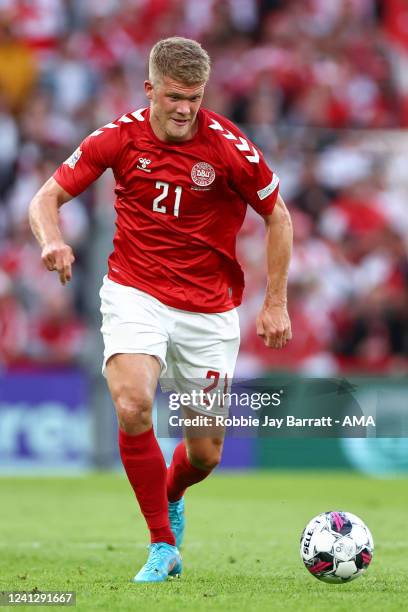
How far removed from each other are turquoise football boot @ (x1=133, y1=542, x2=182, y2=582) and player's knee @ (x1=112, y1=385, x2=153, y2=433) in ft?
1.88

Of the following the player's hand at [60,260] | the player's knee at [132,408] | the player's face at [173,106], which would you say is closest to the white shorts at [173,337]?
the player's knee at [132,408]

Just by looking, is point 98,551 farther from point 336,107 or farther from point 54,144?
point 336,107

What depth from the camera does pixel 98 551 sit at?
7.38m

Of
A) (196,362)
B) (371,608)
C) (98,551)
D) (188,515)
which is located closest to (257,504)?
(188,515)

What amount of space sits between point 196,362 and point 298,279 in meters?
7.65

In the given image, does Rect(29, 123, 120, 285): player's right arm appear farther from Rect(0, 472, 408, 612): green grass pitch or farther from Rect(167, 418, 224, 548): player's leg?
Rect(0, 472, 408, 612): green grass pitch

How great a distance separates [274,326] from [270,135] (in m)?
7.81

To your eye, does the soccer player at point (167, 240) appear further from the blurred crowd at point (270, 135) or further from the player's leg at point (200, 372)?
the blurred crowd at point (270, 135)

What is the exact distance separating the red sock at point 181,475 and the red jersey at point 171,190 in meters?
0.87

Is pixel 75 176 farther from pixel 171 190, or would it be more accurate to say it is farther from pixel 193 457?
pixel 193 457

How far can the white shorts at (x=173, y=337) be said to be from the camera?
5805 mm

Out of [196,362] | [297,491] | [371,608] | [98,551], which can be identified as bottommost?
[297,491]

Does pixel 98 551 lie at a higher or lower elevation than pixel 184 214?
lower

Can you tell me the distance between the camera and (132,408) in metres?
5.60
